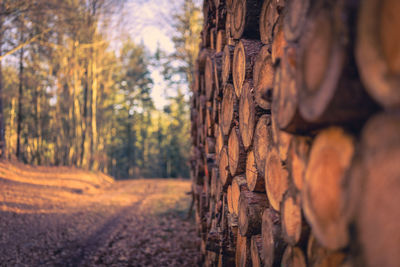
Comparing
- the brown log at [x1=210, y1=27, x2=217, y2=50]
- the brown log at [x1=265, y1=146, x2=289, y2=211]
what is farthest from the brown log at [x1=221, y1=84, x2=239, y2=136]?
the brown log at [x1=210, y1=27, x2=217, y2=50]

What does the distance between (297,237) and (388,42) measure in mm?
944

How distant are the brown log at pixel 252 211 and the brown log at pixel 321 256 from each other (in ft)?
2.33

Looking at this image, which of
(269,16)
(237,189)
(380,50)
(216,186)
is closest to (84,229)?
(216,186)

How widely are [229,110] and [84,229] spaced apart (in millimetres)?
5233

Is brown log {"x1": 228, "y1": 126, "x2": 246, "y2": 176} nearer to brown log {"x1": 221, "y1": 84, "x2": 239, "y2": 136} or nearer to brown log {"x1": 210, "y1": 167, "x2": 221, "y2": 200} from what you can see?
brown log {"x1": 221, "y1": 84, "x2": 239, "y2": 136}

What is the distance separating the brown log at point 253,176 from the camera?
6.25 feet

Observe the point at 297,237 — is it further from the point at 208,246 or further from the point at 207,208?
the point at 207,208

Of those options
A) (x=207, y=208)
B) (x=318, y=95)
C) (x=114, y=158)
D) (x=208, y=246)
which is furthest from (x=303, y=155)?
(x=114, y=158)

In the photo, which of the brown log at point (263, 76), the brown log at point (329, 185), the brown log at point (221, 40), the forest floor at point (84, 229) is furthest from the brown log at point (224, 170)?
the forest floor at point (84, 229)

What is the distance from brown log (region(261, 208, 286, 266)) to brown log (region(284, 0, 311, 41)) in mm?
1034

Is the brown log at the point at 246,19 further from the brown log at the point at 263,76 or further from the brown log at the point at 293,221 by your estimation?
the brown log at the point at 293,221

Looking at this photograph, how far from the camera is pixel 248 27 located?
215 centimetres

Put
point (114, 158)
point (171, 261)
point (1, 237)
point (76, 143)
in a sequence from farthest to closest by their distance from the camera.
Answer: point (114, 158) → point (76, 143) → point (1, 237) → point (171, 261)

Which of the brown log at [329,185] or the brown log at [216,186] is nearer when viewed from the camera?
the brown log at [329,185]
